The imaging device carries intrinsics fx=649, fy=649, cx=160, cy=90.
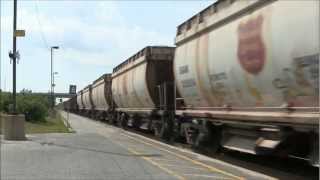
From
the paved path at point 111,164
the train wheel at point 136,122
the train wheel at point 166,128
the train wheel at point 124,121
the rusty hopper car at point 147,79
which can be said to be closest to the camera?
the paved path at point 111,164

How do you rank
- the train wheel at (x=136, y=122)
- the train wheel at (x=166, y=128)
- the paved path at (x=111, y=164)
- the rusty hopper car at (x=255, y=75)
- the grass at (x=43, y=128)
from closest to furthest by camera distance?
1. the rusty hopper car at (x=255, y=75)
2. the paved path at (x=111, y=164)
3. the train wheel at (x=166, y=128)
4. the train wheel at (x=136, y=122)
5. the grass at (x=43, y=128)

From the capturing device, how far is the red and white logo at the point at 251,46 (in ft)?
41.9

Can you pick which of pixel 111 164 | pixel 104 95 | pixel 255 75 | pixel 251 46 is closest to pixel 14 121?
pixel 111 164

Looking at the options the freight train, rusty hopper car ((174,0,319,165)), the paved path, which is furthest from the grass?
rusty hopper car ((174,0,319,165))

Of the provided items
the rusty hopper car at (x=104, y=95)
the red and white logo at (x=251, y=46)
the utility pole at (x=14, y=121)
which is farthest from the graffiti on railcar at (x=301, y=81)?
the rusty hopper car at (x=104, y=95)

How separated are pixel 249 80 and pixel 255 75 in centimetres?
45

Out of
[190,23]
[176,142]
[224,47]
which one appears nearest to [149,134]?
[176,142]

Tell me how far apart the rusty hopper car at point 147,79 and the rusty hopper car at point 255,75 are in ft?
20.4

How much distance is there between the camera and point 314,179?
12.8 m

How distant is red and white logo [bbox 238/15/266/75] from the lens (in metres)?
12.8

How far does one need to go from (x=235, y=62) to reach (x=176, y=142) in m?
10.3

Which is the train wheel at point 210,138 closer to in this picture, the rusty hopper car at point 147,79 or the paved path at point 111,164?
the paved path at point 111,164

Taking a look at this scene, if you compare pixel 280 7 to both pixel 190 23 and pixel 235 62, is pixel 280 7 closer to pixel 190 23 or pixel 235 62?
pixel 235 62

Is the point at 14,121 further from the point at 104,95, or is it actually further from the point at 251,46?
the point at 104,95
